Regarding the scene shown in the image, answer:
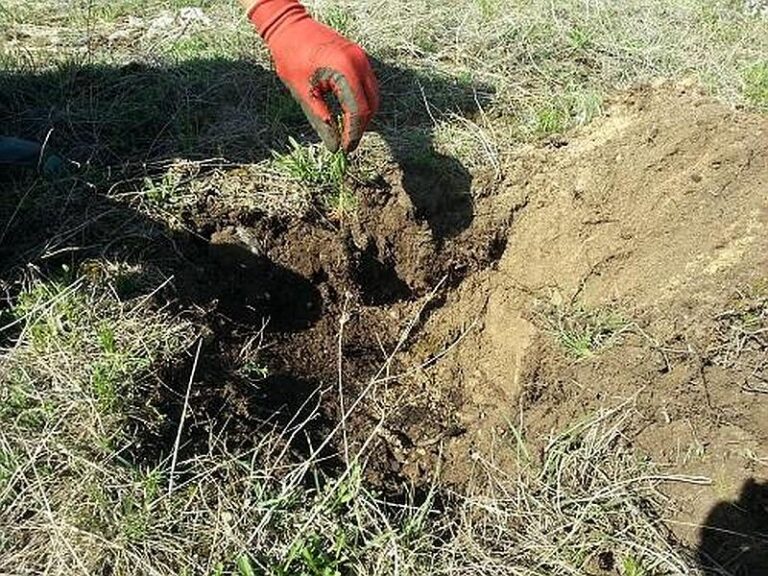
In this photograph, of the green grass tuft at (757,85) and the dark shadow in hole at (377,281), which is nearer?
the dark shadow in hole at (377,281)

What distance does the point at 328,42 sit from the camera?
2.08 metres

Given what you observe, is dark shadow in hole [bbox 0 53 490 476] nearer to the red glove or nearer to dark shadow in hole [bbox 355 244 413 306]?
dark shadow in hole [bbox 355 244 413 306]

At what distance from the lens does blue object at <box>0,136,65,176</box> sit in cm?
260

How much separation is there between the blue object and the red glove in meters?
0.91

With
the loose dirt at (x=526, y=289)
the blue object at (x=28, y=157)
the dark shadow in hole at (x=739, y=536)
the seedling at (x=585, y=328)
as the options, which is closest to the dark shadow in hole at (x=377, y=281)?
the loose dirt at (x=526, y=289)

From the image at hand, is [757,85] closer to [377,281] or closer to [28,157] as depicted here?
[377,281]

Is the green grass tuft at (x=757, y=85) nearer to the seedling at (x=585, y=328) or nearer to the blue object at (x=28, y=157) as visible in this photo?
the seedling at (x=585, y=328)

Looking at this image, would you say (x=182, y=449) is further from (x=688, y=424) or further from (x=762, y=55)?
(x=762, y=55)

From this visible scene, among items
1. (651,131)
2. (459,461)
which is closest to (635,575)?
(459,461)

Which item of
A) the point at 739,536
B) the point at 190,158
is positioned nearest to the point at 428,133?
the point at 190,158

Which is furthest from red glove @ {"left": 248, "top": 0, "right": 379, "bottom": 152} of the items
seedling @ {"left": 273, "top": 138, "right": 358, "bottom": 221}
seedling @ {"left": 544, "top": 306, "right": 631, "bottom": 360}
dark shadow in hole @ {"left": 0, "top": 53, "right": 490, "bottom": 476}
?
seedling @ {"left": 544, "top": 306, "right": 631, "bottom": 360}

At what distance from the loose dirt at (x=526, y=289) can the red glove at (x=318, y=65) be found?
21.1 inches

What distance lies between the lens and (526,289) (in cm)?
268

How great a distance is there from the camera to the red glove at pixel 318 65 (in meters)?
2.07
